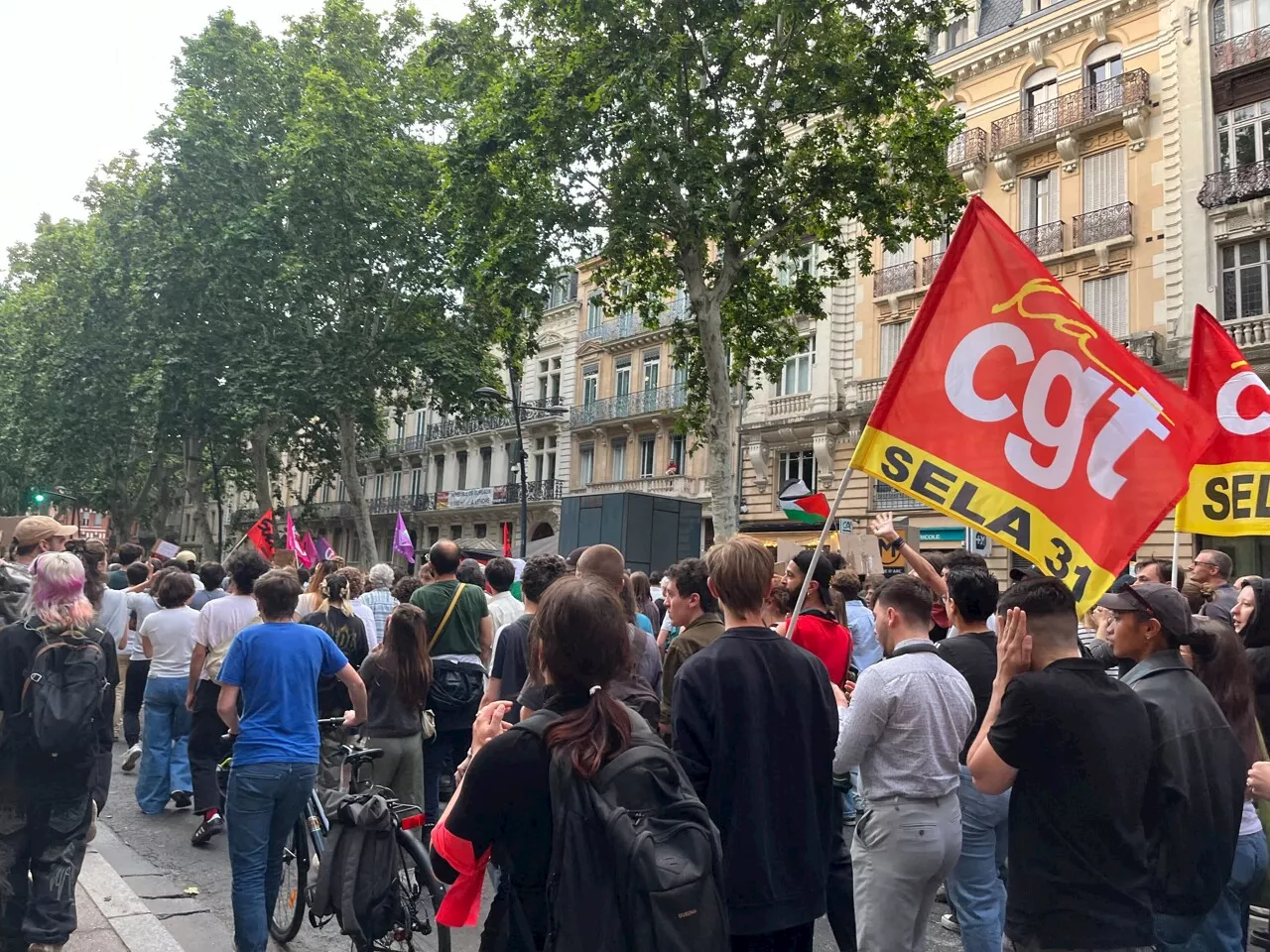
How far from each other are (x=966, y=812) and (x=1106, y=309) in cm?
2064

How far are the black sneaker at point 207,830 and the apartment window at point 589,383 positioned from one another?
31385mm

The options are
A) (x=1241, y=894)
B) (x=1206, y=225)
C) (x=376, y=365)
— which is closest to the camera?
(x=1241, y=894)

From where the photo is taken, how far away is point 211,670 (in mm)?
6684

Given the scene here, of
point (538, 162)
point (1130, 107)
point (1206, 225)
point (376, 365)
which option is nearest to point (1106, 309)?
point (1206, 225)

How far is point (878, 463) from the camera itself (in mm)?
4324

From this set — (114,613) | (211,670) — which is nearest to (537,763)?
(211,670)

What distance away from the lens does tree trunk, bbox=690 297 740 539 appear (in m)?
16.9

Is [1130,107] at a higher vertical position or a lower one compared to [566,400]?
higher

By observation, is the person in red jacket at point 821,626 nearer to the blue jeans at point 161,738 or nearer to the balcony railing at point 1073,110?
the blue jeans at point 161,738

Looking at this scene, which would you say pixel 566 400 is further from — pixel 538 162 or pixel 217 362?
pixel 538 162

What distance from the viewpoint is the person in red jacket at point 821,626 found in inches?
235

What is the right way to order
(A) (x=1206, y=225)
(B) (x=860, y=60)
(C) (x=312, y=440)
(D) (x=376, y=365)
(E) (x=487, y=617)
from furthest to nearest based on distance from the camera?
(C) (x=312, y=440) < (D) (x=376, y=365) < (A) (x=1206, y=225) < (B) (x=860, y=60) < (E) (x=487, y=617)

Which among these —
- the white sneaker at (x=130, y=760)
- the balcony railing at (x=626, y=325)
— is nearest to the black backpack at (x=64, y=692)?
the white sneaker at (x=130, y=760)

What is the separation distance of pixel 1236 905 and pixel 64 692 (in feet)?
15.4
